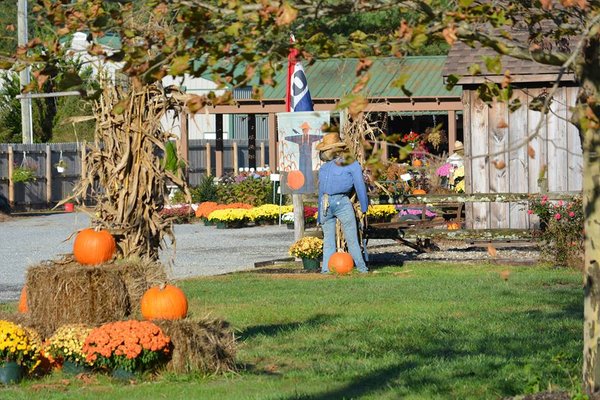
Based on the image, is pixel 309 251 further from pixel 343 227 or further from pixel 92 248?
pixel 92 248

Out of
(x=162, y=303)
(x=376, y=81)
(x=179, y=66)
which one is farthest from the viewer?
(x=376, y=81)

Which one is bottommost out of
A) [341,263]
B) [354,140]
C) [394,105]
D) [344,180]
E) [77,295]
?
[341,263]

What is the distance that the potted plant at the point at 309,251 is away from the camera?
1970 cm

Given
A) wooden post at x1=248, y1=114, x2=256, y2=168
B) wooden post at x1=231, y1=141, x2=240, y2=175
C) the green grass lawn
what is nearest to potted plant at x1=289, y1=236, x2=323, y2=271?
the green grass lawn

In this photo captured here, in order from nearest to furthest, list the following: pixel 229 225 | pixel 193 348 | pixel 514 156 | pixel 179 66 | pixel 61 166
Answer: pixel 179 66, pixel 193 348, pixel 514 156, pixel 229 225, pixel 61 166

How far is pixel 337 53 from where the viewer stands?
259 inches

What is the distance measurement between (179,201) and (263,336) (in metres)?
26.2

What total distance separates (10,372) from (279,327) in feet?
11.9

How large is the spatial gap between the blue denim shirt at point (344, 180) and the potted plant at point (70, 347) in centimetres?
932

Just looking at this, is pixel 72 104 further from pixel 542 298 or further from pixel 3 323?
pixel 3 323

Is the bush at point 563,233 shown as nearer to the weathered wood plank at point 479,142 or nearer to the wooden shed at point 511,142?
the wooden shed at point 511,142

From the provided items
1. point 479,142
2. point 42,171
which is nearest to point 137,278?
point 479,142

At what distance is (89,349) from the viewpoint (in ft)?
30.7

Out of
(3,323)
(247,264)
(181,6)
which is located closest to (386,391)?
(3,323)
